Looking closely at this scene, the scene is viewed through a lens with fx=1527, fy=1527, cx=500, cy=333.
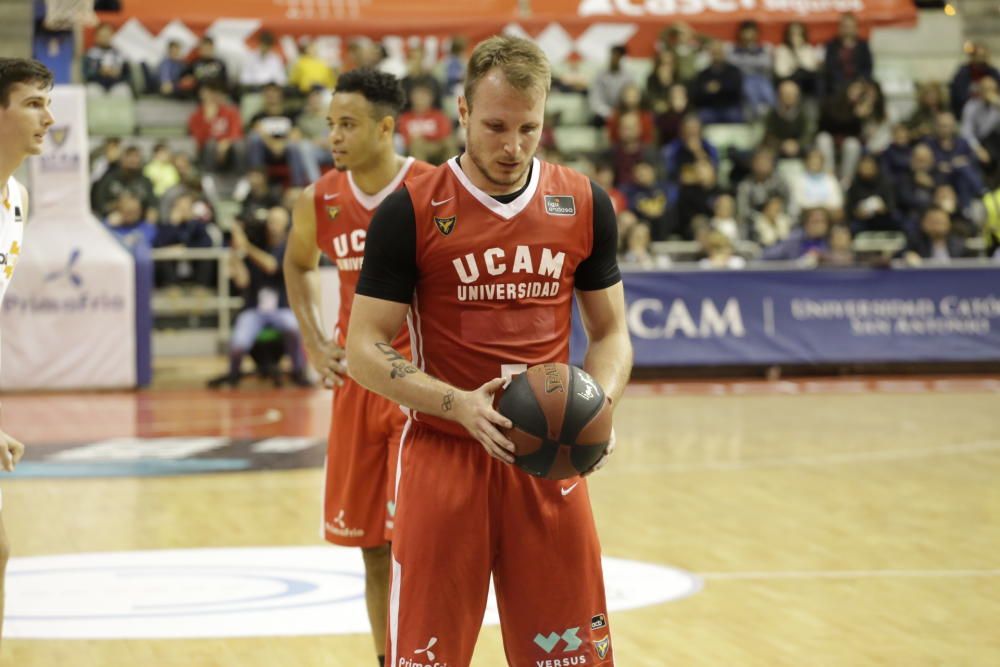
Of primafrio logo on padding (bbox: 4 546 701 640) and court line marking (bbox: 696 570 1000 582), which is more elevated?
court line marking (bbox: 696 570 1000 582)

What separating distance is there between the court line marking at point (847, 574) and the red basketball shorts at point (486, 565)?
3.43 metres

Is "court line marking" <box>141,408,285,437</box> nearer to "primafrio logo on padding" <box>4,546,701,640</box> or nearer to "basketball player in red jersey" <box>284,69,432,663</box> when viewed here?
"primafrio logo on padding" <box>4,546,701,640</box>

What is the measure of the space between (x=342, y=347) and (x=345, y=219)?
0.46m

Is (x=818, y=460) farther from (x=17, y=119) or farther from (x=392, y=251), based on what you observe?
(x=392, y=251)

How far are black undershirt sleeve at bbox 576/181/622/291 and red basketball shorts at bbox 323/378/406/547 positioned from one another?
167 centimetres

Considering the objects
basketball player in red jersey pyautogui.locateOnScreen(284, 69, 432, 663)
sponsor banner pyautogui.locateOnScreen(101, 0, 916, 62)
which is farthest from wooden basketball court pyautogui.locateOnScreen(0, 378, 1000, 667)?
sponsor banner pyautogui.locateOnScreen(101, 0, 916, 62)

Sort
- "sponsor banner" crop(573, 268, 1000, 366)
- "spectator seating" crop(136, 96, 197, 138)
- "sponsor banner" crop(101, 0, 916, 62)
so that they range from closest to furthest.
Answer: "sponsor banner" crop(573, 268, 1000, 366)
"spectator seating" crop(136, 96, 197, 138)
"sponsor banner" crop(101, 0, 916, 62)

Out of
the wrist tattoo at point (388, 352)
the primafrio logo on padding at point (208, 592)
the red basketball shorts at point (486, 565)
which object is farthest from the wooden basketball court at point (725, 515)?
the wrist tattoo at point (388, 352)

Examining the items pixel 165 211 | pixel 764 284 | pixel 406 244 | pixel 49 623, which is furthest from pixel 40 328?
pixel 406 244

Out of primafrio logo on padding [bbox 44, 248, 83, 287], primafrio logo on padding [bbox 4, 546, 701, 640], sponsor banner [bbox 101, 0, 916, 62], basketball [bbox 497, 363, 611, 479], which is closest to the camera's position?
basketball [bbox 497, 363, 611, 479]

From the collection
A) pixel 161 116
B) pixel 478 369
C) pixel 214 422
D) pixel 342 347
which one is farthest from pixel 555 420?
pixel 161 116

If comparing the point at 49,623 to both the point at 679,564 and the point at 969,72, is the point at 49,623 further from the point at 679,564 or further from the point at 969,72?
the point at 969,72

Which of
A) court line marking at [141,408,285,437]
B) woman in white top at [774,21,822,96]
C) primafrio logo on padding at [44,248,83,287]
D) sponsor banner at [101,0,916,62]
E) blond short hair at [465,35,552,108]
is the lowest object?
court line marking at [141,408,285,437]

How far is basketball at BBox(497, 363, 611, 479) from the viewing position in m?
3.46
